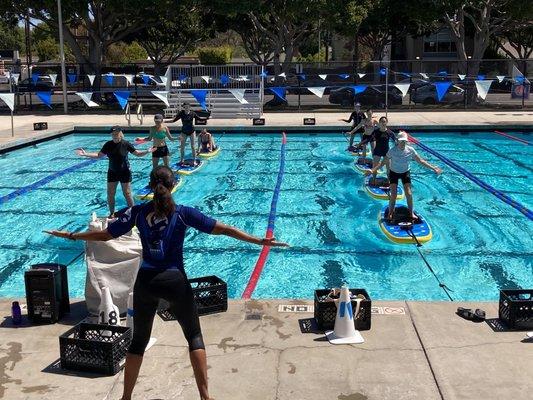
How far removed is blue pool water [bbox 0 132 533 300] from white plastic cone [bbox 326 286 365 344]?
2.68 metres

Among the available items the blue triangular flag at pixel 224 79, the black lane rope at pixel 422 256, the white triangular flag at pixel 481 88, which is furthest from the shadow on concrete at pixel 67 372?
the blue triangular flag at pixel 224 79

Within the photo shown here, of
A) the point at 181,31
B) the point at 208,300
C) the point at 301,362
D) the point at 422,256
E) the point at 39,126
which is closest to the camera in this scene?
the point at 301,362

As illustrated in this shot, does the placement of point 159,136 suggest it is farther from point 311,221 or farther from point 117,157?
point 311,221

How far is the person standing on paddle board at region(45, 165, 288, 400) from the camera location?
4391mm

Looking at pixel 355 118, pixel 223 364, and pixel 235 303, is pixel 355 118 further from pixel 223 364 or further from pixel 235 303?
pixel 223 364

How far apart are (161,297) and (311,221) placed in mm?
7910

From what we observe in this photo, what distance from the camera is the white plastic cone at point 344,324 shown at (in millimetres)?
5871

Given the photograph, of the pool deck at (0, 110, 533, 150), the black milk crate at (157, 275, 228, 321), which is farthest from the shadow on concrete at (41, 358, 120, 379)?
the pool deck at (0, 110, 533, 150)

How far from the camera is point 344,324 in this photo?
5906 millimetres

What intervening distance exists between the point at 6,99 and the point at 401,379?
18.8m

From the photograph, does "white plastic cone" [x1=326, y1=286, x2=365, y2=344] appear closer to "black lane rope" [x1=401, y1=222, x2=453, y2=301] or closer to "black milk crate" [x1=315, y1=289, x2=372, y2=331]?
"black milk crate" [x1=315, y1=289, x2=372, y2=331]

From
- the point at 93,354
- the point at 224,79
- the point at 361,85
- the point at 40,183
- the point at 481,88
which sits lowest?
the point at 93,354

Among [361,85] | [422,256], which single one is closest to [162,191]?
[422,256]

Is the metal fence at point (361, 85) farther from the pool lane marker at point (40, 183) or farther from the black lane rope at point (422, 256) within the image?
the black lane rope at point (422, 256)
